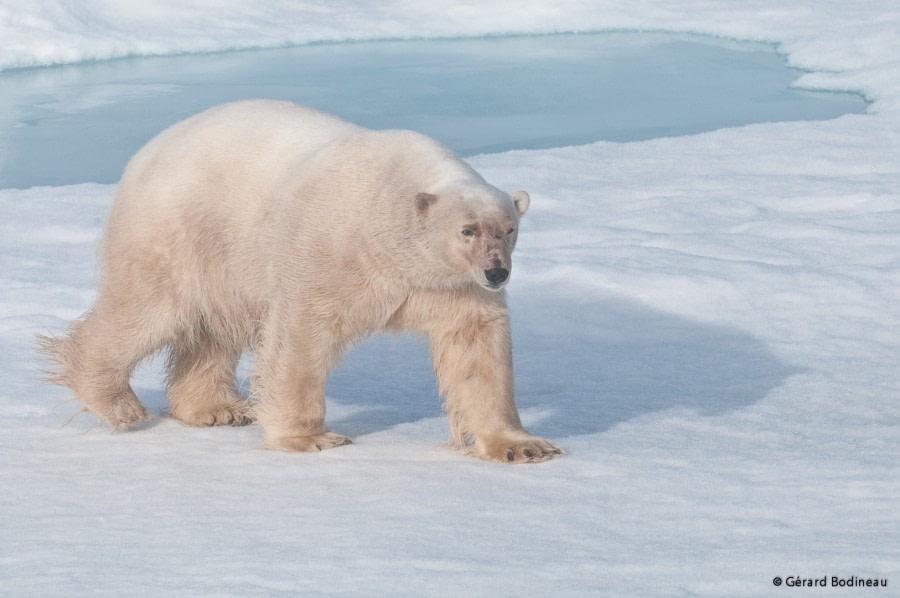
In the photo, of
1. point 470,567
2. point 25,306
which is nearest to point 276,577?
point 470,567

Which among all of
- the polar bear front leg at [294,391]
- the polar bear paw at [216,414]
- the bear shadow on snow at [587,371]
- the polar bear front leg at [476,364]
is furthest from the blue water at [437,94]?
the polar bear front leg at [476,364]

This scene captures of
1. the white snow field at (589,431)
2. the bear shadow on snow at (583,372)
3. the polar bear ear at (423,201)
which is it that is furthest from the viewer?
the bear shadow on snow at (583,372)

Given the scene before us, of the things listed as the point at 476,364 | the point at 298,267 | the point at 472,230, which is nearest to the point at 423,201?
the point at 472,230

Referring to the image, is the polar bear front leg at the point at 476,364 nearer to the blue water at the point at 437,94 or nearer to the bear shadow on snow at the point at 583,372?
the bear shadow on snow at the point at 583,372

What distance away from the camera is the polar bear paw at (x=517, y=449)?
384 cm

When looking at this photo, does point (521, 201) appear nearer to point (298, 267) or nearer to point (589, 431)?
point (298, 267)

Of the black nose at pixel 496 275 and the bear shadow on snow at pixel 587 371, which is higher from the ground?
the black nose at pixel 496 275

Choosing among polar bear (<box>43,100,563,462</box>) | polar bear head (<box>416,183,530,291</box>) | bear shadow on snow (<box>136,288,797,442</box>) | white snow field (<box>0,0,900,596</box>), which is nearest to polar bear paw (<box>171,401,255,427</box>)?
polar bear (<box>43,100,563,462</box>)

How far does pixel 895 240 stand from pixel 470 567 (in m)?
4.56

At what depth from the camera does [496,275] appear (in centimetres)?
346

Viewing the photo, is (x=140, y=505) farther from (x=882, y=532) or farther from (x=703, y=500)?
(x=882, y=532)

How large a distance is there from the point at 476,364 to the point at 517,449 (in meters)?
0.31

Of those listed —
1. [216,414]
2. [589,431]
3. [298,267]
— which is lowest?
[216,414]

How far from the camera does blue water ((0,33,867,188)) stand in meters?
10.4
